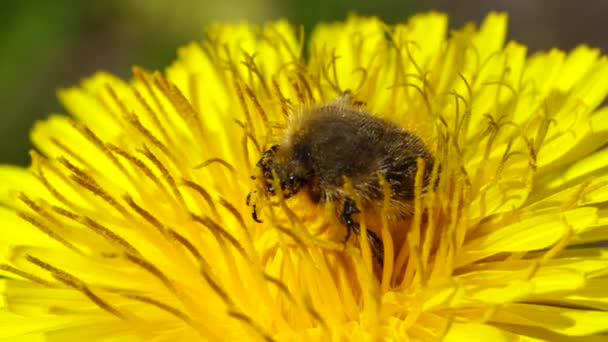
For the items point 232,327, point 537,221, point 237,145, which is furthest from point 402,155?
point 237,145

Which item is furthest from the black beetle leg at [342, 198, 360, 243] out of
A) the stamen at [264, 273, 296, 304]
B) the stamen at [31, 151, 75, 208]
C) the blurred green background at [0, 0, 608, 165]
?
the blurred green background at [0, 0, 608, 165]

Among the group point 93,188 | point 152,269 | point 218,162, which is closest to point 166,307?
point 152,269

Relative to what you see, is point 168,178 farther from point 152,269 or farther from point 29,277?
point 29,277

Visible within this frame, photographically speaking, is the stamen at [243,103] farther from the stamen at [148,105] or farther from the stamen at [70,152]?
the stamen at [70,152]

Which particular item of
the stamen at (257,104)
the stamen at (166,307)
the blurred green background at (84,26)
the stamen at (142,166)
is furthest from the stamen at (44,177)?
the blurred green background at (84,26)

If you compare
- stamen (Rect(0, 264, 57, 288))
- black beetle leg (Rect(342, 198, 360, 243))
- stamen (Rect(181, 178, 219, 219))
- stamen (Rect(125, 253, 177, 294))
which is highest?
stamen (Rect(181, 178, 219, 219))

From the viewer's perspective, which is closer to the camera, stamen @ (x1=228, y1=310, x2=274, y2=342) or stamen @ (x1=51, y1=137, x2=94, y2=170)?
stamen @ (x1=228, y1=310, x2=274, y2=342)

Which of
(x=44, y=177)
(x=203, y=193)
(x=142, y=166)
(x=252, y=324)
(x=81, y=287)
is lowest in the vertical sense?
(x=252, y=324)

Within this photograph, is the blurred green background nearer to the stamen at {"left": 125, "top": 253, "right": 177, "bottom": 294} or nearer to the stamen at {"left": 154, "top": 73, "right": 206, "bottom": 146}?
the stamen at {"left": 154, "top": 73, "right": 206, "bottom": 146}
